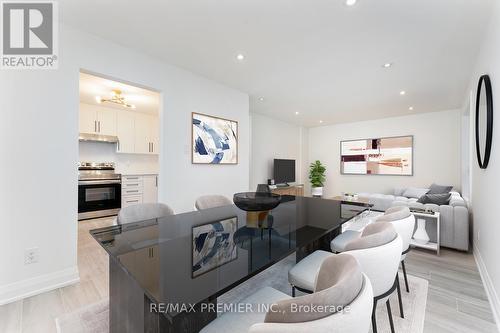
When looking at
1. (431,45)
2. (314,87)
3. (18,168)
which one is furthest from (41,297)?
(431,45)

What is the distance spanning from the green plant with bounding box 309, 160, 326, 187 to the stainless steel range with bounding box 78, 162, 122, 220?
546 cm

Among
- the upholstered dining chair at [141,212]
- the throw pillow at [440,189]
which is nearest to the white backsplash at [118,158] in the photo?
the upholstered dining chair at [141,212]

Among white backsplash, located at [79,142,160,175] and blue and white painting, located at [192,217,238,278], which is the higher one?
white backsplash, located at [79,142,160,175]

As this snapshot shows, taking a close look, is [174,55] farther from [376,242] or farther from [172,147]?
[376,242]

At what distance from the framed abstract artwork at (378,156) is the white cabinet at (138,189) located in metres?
5.59

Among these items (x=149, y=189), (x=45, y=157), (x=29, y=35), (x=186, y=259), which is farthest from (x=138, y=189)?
(x=186, y=259)

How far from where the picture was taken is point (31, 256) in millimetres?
2018

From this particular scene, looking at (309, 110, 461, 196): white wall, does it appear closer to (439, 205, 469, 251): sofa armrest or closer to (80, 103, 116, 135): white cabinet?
(439, 205, 469, 251): sofa armrest

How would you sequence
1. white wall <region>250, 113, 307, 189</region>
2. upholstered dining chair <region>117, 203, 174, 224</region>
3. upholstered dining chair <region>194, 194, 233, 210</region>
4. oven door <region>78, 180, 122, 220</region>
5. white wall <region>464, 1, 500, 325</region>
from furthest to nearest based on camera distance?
white wall <region>250, 113, 307, 189</region>
oven door <region>78, 180, 122, 220</region>
upholstered dining chair <region>194, 194, 233, 210</region>
white wall <region>464, 1, 500, 325</region>
upholstered dining chair <region>117, 203, 174, 224</region>

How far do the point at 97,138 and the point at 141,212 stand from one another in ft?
12.9

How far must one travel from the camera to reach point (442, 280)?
2.30 metres

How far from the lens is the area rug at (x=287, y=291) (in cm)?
158

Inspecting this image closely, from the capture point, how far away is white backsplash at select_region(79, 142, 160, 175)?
195 inches

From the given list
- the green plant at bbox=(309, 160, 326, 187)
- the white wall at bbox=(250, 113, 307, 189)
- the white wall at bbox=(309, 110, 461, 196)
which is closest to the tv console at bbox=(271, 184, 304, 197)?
the white wall at bbox=(250, 113, 307, 189)
